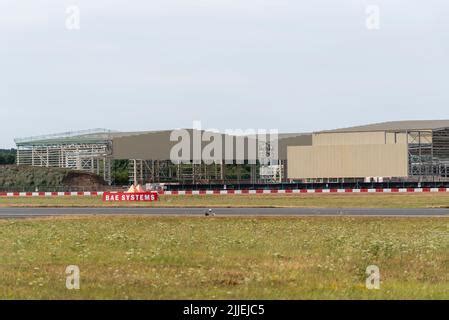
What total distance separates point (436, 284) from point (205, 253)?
20.7 ft

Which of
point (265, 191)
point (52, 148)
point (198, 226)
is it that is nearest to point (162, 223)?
point (198, 226)

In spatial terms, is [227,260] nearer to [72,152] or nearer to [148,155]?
[148,155]

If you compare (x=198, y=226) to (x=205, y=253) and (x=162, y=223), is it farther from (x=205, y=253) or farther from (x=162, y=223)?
(x=205, y=253)

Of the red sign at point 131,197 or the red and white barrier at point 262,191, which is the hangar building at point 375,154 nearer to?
the red and white barrier at point 262,191

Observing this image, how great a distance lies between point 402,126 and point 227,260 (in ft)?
220

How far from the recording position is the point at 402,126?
80.0 metres

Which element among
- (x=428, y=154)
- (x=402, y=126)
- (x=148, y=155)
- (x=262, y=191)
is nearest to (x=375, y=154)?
(x=402, y=126)

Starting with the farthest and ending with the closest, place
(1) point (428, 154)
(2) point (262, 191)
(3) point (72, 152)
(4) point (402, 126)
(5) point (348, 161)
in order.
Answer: (3) point (72, 152) → (1) point (428, 154) → (4) point (402, 126) → (5) point (348, 161) → (2) point (262, 191)

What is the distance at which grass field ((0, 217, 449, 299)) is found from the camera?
12.1 metres

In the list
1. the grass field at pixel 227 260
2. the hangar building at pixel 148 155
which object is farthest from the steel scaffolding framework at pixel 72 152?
the grass field at pixel 227 260

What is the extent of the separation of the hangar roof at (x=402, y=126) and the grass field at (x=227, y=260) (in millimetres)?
52170

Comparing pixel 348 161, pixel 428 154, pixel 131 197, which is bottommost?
pixel 131 197

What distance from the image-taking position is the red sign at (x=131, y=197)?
56.3 m

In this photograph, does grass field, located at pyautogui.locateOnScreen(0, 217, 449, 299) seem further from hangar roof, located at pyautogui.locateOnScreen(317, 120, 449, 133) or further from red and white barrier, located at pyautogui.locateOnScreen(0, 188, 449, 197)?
hangar roof, located at pyautogui.locateOnScreen(317, 120, 449, 133)
